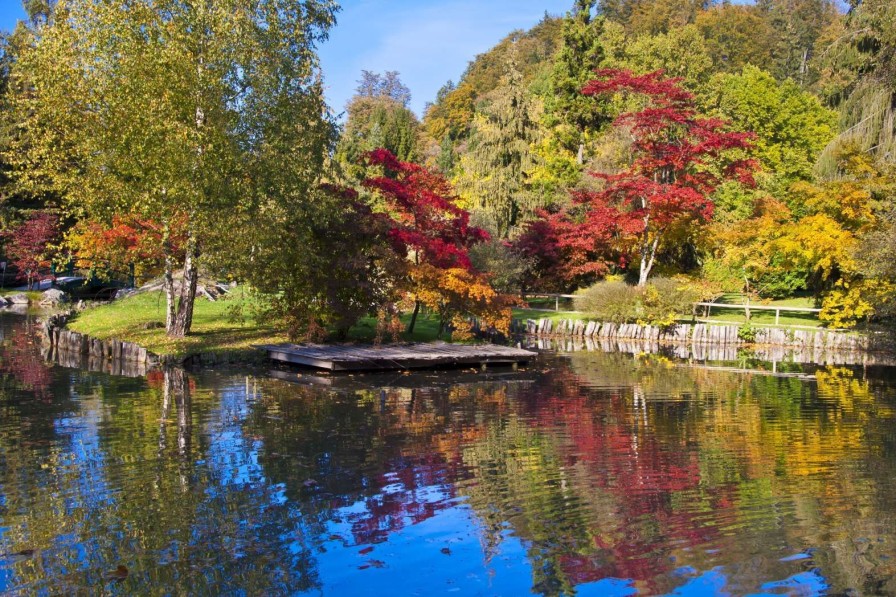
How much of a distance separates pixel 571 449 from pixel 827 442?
3.93m

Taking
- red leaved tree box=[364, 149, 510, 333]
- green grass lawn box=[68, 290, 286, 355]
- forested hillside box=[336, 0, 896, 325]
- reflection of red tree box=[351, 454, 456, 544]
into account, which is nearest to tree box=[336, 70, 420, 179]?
forested hillside box=[336, 0, 896, 325]

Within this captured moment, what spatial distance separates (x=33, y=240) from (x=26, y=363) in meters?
22.2

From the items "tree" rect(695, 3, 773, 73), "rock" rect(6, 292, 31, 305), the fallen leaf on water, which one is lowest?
the fallen leaf on water

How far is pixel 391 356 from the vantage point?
1923cm

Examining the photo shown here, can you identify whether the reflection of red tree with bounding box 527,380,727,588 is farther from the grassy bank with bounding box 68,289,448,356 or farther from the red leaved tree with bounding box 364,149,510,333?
the grassy bank with bounding box 68,289,448,356

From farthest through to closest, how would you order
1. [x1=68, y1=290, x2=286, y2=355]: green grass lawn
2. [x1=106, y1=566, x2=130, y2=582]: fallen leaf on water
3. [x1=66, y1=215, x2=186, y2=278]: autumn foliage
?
[x1=66, y1=215, x2=186, y2=278]: autumn foliage, [x1=68, y1=290, x2=286, y2=355]: green grass lawn, [x1=106, y1=566, x2=130, y2=582]: fallen leaf on water

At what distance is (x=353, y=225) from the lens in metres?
20.6

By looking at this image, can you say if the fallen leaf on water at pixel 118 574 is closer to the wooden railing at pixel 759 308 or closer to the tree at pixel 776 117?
the wooden railing at pixel 759 308

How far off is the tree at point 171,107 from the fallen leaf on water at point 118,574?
1345 centimetres

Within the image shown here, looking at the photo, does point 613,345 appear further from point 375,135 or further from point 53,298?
point 375,135

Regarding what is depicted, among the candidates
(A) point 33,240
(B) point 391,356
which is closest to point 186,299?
(B) point 391,356

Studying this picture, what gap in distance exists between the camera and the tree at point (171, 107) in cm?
1909

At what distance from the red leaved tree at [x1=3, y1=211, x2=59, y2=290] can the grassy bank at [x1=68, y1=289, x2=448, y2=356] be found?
11362mm

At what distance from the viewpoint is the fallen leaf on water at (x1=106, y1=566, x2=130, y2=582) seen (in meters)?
6.68
